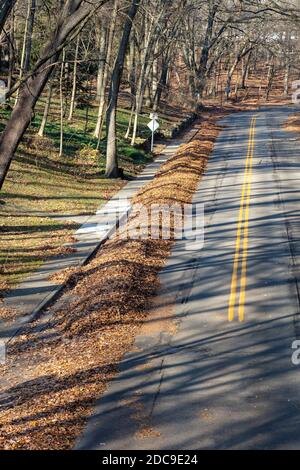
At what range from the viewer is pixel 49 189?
30656 millimetres

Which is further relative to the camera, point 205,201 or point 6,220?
point 205,201

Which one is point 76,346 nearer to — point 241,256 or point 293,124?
point 241,256

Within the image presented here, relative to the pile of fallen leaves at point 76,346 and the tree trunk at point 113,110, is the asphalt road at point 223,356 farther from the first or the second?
the tree trunk at point 113,110

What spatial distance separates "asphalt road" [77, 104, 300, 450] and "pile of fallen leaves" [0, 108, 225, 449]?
0.40 metres

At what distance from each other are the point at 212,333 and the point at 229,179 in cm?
2041

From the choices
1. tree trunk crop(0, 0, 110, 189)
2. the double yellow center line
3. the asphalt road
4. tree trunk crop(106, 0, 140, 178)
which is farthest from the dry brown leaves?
tree trunk crop(0, 0, 110, 189)

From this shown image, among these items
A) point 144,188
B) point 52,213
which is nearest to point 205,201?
point 144,188

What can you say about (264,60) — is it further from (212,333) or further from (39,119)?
(212,333)

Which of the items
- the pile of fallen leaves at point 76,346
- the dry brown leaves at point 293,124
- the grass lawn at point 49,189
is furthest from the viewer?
the dry brown leaves at point 293,124

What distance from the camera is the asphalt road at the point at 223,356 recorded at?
10375 millimetres

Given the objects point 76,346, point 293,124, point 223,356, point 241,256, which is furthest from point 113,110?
point 293,124

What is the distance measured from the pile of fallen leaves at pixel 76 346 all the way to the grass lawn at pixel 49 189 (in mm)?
1977

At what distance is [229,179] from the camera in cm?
3456

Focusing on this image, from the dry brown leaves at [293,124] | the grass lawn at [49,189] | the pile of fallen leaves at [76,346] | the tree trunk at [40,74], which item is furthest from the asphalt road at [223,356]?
the dry brown leaves at [293,124]
